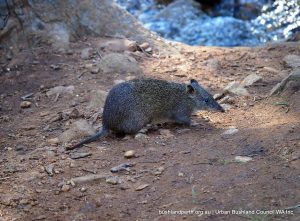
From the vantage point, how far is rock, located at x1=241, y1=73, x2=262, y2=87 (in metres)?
6.78

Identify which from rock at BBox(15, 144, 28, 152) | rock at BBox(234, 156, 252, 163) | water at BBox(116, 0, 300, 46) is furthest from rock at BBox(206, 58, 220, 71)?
rock at BBox(15, 144, 28, 152)

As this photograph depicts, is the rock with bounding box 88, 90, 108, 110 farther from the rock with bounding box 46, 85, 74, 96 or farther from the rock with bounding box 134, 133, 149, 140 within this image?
the rock with bounding box 134, 133, 149, 140

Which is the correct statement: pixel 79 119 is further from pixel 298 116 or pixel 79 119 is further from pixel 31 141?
pixel 298 116

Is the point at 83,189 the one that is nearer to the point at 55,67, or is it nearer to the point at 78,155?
the point at 78,155

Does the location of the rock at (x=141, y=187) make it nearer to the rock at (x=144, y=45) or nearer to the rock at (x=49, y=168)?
the rock at (x=49, y=168)

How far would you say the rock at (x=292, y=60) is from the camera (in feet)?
23.5

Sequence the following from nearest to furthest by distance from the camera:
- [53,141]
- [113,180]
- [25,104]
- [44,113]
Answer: [113,180]
[53,141]
[44,113]
[25,104]

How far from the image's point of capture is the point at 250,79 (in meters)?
6.86

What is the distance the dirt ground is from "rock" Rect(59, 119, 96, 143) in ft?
0.26

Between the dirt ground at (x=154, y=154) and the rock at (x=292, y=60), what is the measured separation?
0.07 m

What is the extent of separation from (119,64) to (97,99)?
1059mm

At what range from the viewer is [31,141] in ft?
18.2

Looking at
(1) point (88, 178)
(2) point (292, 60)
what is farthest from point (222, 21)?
(1) point (88, 178)

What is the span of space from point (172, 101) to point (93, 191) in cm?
222
